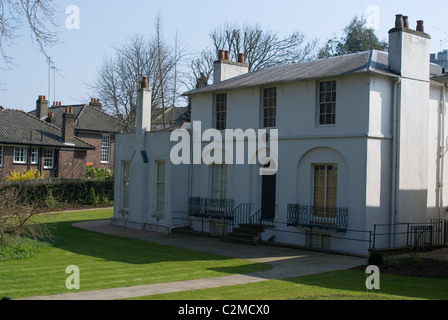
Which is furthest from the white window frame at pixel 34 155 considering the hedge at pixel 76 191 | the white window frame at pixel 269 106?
the white window frame at pixel 269 106

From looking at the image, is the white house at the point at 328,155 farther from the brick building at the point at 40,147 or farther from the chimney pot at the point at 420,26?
the brick building at the point at 40,147

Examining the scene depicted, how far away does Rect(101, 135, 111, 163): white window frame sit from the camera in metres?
58.2

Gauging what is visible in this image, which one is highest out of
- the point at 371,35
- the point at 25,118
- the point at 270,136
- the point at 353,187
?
the point at 371,35

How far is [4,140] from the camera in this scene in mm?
47062

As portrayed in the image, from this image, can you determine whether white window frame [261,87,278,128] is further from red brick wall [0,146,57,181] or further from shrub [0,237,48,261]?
red brick wall [0,146,57,181]

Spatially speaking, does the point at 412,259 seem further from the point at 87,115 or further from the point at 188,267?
the point at 87,115

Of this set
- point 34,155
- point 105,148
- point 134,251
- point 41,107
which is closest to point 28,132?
point 34,155

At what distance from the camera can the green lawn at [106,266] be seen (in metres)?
14.7

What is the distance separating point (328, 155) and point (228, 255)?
5564 millimetres

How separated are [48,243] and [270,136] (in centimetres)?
993

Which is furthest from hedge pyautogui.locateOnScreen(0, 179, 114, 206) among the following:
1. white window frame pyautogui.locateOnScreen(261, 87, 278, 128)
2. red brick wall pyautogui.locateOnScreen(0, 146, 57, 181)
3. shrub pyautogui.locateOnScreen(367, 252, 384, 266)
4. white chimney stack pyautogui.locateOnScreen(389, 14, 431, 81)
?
shrub pyautogui.locateOnScreen(367, 252, 384, 266)

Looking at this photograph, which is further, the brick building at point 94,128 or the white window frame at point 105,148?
the white window frame at point 105,148

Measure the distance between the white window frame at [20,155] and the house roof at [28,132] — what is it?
0.80 m
